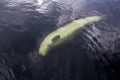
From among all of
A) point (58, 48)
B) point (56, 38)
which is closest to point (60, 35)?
point (56, 38)

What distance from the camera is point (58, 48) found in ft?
13.1

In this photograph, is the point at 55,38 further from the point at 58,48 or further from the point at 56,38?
the point at 58,48

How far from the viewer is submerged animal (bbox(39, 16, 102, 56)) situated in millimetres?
3938

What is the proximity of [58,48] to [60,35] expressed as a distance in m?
0.24

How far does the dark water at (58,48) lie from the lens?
3717 mm

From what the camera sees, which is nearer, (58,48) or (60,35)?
(58,48)

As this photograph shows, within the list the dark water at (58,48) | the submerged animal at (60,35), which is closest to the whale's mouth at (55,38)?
the submerged animal at (60,35)

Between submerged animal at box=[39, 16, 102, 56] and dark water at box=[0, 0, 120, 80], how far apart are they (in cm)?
9

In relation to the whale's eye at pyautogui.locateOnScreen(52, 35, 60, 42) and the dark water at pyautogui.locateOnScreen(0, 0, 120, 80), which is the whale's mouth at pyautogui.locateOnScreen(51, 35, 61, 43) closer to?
the whale's eye at pyautogui.locateOnScreen(52, 35, 60, 42)

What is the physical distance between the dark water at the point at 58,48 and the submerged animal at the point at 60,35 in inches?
3.5

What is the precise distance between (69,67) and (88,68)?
29cm

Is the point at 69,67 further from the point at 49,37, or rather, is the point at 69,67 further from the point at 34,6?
the point at 34,6

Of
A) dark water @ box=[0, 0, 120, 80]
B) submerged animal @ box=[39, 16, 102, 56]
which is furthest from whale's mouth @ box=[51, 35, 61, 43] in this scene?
dark water @ box=[0, 0, 120, 80]

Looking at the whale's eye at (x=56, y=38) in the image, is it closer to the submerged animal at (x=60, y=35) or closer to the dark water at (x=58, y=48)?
the submerged animal at (x=60, y=35)
